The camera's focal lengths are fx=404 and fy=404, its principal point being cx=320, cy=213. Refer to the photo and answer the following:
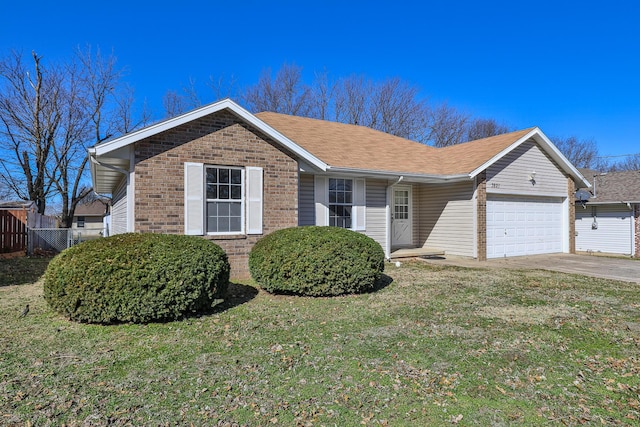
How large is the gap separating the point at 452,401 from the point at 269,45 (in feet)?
68.4

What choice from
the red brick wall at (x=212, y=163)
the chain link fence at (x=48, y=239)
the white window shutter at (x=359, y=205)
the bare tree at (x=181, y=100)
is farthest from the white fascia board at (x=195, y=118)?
the bare tree at (x=181, y=100)

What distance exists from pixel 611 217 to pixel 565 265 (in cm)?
771

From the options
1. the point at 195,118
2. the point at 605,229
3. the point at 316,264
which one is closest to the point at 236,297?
the point at 316,264

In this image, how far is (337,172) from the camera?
11.5 meters

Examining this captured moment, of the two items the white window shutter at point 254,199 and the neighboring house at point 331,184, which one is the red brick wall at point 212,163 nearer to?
the neighboring house at point 331,184

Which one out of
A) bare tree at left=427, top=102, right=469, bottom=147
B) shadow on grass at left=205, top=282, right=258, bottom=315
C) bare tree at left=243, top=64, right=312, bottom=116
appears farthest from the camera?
bare tree at left=427, top=102, right=469, bottom=147

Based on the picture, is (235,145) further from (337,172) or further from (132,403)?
(132,403)

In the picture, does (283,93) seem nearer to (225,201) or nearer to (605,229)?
(605,229)

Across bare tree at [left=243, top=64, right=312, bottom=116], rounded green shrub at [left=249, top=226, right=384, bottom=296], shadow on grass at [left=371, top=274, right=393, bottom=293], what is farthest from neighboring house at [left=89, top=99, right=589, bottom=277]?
bare tree at [left=243, top=64, right=312, bottom=116]

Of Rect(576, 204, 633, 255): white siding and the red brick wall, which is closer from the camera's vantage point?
the red brick wall

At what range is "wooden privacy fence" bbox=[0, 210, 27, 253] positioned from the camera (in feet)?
47.2

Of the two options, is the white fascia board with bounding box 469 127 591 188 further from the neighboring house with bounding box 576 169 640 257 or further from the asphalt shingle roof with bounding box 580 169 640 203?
the neighboring house with bounding box 576 169 640 257

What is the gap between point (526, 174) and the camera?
48.0 feet

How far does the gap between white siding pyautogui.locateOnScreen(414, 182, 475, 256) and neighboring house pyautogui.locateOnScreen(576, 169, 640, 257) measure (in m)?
8.49
